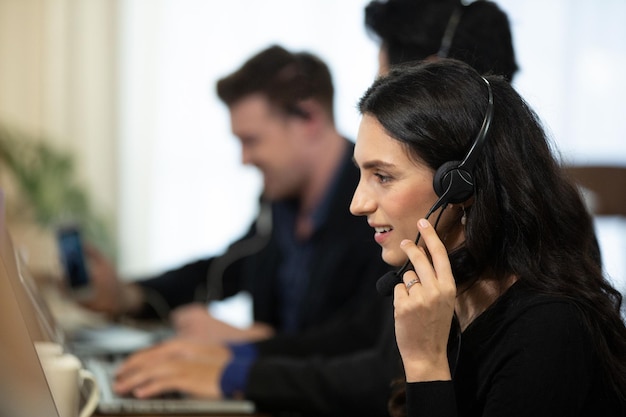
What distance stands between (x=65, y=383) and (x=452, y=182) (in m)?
0.49

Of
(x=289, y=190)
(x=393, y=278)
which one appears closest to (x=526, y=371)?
(x=393, y=278)

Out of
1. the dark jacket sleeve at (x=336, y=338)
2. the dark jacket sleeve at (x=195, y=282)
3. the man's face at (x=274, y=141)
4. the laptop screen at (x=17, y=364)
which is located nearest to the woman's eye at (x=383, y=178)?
the laptop screen at (x=17, y=364)

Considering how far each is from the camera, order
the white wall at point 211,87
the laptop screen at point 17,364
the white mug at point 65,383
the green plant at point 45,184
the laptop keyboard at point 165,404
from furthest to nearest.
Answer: the white wall at point 211,87, the green plant at point 45,184, the laptop keyboard at point 165,404, the white mug at point 65,383, the laptop screen at point 17,364

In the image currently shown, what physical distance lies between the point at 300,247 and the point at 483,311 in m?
0.99

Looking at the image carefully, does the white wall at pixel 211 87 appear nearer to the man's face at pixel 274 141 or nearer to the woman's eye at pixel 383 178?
the man's face at pixel 274 141

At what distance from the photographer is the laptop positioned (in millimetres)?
870

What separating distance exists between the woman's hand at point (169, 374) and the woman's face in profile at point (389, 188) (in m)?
0.55

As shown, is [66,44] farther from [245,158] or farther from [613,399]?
[613,399]

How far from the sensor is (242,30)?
133 inches

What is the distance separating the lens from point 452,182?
2.97ft

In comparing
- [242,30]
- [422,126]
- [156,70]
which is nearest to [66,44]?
[156,70]

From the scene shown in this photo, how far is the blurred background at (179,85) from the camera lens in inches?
134

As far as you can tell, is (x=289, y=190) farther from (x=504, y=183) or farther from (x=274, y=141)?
(x=504, y=183)

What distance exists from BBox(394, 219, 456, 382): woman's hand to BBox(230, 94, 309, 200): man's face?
111 cm
